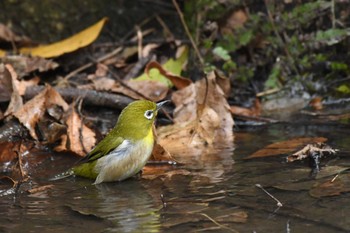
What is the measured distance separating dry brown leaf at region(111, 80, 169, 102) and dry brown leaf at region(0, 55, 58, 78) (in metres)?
0.87

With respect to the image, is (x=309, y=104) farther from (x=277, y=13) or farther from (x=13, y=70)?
(x=13, y=70)

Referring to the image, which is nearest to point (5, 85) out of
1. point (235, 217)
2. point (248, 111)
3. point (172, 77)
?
point (172, 77)

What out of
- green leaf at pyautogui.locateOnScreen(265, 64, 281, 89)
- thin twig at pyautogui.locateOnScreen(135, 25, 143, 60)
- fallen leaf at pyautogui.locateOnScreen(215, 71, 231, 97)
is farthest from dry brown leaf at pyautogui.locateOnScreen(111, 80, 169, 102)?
green leaf at pyautogui.locateOnScreen(265, 64, 281, 89)

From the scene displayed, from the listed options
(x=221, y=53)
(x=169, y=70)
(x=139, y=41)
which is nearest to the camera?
(x=221, y=53)

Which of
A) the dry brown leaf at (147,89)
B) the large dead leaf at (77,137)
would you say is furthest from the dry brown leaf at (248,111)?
the large dead leaf at (77,137)

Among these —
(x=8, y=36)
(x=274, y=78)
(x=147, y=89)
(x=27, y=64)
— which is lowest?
(x=274, y=78)

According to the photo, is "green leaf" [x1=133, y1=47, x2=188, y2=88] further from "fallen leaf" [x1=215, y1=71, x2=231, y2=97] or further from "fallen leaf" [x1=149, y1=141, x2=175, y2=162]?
"fallen leaf" [x1=149, y1=141, x2=175, y2=162]

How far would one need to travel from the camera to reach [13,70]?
6.95 meters

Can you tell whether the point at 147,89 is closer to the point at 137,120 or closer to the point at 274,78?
the point at 274,78

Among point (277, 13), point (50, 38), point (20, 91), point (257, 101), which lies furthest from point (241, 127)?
point (50, 38)

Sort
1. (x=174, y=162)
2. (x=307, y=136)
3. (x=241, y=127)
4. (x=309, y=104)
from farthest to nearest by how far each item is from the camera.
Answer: (x=309, y=104) < (x=241, y=127) < (x=307, y=136) < (x=174, y=162)

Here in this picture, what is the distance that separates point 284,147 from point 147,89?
6.90 ft

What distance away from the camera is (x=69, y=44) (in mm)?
7910

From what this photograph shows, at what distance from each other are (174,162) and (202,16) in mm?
2847
